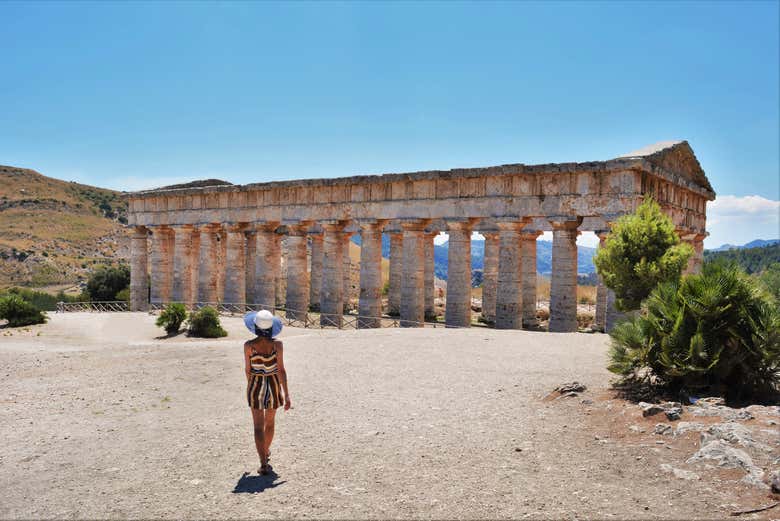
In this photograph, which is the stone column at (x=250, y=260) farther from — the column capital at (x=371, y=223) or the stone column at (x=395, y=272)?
the column capital at (x=371, y=223)

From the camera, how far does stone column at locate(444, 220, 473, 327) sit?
26.8 meters

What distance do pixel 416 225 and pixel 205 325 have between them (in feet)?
30.7

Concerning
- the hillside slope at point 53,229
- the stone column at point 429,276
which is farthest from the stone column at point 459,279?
the hillside slope at point 53,229

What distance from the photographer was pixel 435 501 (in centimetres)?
677

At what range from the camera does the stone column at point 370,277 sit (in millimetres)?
28578

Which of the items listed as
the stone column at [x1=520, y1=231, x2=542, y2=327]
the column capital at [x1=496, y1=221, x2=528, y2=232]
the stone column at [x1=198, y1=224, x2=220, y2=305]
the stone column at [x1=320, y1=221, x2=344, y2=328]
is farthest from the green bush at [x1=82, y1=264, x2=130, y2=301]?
the column capital at [x1=496, y1=221, x2=528, y2=232]

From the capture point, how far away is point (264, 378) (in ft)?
25.9

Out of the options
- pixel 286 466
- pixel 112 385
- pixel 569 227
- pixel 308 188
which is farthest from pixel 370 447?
pixel 308 188

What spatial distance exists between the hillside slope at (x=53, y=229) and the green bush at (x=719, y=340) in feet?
220

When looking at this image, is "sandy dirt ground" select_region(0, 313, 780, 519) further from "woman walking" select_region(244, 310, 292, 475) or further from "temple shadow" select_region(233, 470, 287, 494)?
"woman walking" select_region(244, 310, 292, 475)

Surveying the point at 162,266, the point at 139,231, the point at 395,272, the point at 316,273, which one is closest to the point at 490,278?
the point at 395,272

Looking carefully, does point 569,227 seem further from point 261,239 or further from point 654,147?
point 261,239

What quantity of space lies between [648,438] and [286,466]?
4.59 meters

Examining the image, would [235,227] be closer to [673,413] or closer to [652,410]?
[652,410]
